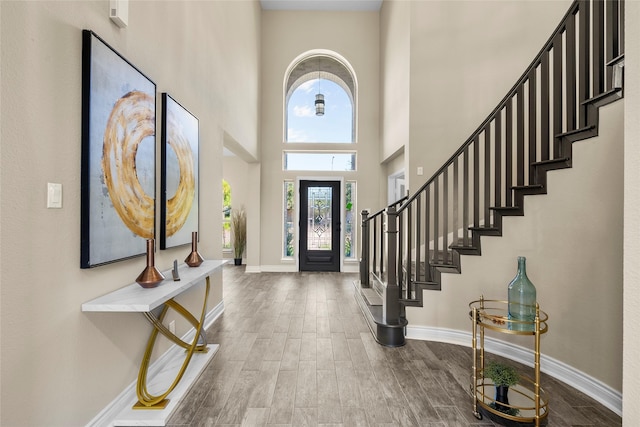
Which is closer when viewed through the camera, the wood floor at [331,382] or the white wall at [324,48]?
the wood floor at [331,382]

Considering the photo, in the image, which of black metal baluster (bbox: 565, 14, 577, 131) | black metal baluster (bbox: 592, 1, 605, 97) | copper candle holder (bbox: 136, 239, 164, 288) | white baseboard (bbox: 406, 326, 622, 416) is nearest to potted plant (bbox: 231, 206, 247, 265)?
white baseboard (bbox: 406, 326, 622, 416)

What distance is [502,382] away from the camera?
1881 millimetres

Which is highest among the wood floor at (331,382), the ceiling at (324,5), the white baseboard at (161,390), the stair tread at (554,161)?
the ceiling at (324,5)

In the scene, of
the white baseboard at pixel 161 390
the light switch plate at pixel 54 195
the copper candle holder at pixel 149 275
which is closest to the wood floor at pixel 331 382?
the white baseboard at pixel 161 390

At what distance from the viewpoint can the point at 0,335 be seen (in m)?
1.20

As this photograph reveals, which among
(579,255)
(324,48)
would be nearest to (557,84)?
(579,255)

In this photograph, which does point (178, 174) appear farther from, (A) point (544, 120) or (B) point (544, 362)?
(B) point (544, 362)

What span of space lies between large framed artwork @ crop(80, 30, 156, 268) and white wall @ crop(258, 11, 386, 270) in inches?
174

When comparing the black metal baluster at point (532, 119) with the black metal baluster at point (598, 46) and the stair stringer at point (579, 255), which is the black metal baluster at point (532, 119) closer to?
the stair stringer at point (579, 255)

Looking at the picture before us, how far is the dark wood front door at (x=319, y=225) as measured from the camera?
6746 mm

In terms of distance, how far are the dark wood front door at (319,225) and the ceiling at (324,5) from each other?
3.61 m

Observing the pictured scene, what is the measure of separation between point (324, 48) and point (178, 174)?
206 inches

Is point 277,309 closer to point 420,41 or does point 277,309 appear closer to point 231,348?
point 231,348

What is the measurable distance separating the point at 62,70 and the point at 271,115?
5.31 m
